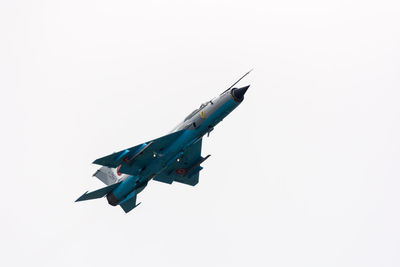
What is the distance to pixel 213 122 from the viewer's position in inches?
1682

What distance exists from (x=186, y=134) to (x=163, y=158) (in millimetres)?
2209

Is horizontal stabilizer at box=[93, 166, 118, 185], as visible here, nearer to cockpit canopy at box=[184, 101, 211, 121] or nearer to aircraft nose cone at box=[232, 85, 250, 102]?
cockpit canopy at box=[184, 101, 211, 121]

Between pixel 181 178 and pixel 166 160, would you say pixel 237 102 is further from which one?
pixel 181 178

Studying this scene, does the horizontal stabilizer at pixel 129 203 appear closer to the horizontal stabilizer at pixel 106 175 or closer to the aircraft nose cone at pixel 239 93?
the horizontal stabilizer at pixel 106 175

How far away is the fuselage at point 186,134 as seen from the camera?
41.9 metres

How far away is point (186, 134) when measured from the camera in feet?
143

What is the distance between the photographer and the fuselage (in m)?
41.9

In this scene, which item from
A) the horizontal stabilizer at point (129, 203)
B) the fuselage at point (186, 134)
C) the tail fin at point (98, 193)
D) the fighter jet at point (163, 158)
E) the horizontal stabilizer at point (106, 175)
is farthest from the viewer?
the horizontal stabilizer at point (106, 175)

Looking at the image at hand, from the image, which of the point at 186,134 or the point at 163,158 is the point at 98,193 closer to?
the point at 163,158

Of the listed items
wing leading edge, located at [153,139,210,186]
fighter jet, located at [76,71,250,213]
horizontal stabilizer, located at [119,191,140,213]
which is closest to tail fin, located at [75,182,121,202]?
fighter jet, located at [76,71,250,213]

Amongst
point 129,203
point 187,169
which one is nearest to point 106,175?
point 129,203

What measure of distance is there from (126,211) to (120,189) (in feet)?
7.13

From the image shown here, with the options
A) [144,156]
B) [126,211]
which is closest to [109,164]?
[144,156]

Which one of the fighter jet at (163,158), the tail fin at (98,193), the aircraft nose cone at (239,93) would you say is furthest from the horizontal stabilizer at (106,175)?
the aircraft nose cone at (239,93)
